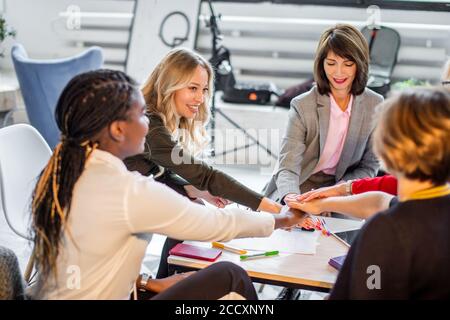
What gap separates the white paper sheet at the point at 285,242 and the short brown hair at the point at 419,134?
0.54m

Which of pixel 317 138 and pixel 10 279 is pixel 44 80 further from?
pixel 10 279

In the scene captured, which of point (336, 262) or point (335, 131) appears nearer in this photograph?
point (336, 262)

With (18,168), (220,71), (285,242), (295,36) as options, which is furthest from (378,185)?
(295,36)

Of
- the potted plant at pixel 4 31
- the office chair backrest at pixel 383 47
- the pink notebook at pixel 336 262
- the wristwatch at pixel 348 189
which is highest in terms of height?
the office chair backrest at pixel 383 47

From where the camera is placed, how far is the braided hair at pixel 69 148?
4.05 feet

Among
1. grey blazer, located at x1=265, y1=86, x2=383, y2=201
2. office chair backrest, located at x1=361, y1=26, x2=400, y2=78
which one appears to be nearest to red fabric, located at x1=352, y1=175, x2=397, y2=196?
grey blazer, located at x1=265, y1=86, x2=383, y2=201

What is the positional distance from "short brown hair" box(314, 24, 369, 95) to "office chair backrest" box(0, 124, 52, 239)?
1140 millimetres

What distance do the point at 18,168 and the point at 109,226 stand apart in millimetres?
960

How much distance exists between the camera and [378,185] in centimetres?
181

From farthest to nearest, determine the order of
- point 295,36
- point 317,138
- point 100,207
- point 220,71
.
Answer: point 295,36 → point 220,71 → point 317,138 → point 100,207

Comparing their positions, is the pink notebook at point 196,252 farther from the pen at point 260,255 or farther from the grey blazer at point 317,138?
the grey blazer at point 317,138

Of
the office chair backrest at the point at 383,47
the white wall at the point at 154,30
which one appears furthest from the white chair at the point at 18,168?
the office chair backrest at the point at 383,47

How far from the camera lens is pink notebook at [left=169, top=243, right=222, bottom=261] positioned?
1.51m
